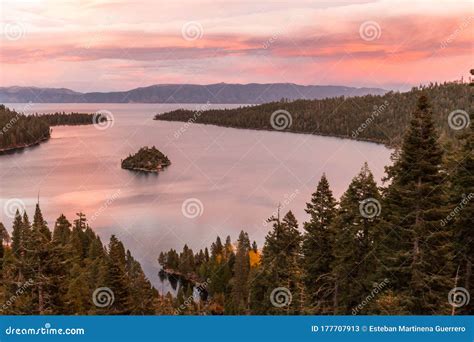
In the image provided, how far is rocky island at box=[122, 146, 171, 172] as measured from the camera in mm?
119506

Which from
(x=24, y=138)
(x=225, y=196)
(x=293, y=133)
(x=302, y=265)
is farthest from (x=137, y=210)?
(x=293, y=133)

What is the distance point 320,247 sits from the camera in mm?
17562

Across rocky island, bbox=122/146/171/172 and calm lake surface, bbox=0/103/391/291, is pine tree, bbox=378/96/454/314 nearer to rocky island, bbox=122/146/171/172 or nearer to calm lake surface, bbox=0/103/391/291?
calm lake surface, bbox=0/103/391/291

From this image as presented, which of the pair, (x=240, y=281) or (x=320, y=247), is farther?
(x=240, y=281)

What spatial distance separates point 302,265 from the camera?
1817 cm

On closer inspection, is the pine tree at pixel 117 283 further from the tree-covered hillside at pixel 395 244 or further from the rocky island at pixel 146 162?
the rocky island at pixel 146 162

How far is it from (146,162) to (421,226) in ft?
365

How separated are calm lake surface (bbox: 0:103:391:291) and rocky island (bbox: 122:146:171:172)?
10.1ft

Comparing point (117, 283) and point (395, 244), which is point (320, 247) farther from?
point (117, 283)

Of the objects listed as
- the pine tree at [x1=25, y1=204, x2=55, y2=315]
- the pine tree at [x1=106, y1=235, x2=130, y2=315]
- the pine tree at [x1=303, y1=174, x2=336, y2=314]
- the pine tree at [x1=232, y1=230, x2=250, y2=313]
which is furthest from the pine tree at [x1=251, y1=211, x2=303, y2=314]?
the pine tree at [x1=232, y1=230, x2=250, y2=313]

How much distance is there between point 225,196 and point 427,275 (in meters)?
73.2

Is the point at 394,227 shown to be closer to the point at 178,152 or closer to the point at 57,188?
the point at 57,188

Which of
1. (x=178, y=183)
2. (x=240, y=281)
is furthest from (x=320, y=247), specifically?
(x=178, y=183)

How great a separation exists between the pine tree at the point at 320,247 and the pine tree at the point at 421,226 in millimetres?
3839
